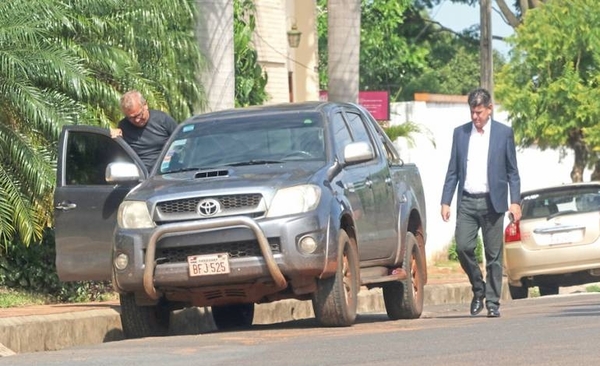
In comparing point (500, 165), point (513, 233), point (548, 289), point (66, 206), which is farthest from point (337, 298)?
point (548, 289)

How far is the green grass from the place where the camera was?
16.9 metres

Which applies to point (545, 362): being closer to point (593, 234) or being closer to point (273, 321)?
point (273, 321)

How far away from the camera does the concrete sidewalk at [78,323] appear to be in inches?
520

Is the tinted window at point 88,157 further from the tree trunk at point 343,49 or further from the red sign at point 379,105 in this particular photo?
the red sign at point 379,105

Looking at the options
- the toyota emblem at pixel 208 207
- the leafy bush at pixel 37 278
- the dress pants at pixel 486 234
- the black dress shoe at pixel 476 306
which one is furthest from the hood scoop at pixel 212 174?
the leafy bush at pixel 37 278

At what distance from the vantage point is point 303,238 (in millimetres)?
12750

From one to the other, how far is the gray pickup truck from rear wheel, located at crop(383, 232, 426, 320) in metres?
0.01

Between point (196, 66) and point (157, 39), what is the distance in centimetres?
71

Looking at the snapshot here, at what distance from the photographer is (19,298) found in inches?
680

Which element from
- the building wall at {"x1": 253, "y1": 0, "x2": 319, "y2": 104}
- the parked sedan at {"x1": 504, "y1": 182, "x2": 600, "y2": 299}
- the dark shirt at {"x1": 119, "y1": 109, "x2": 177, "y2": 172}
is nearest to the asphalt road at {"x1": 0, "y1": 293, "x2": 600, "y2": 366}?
the dark shirt at {"x1": 119, "y1": 109, "x2": 177, "y2": 172}

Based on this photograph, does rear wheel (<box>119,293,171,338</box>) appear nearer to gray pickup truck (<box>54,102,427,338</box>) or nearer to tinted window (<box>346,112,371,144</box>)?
gray pickup truck (<box>54,102,427,338</box>)

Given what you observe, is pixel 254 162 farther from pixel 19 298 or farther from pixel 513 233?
pixel 513 233

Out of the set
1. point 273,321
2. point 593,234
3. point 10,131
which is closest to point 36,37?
point 10,131

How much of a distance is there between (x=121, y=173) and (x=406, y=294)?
2.93 meters
